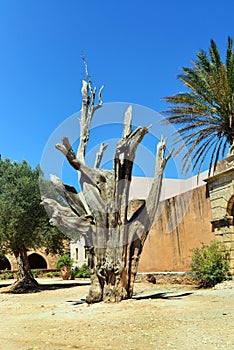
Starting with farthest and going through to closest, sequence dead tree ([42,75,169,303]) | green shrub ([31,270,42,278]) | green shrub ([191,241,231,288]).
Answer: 1. green shrub ([31,270,42,278])
2. green shrub ([191,241,231,288])
3. dead tree ([42,75,169,303])

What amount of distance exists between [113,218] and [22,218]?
293 inches

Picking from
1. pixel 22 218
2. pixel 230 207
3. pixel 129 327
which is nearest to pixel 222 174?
pixel 230 207

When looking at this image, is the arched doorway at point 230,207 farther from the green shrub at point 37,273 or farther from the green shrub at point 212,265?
the green shrub at point 37,273

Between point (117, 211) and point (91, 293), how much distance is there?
2107 mm

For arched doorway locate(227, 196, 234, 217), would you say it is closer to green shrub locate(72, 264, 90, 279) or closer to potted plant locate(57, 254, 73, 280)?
green shrub locate(72, 264, 90, 279)

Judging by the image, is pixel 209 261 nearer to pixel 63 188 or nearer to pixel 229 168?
pixel 229 168

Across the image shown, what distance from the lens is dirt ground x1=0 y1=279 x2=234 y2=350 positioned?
183 inches

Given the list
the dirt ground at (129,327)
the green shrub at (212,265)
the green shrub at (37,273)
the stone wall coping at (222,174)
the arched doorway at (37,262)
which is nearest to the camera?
the dirt ground at (129,327)

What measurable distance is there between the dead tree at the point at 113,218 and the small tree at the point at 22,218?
5.82 m

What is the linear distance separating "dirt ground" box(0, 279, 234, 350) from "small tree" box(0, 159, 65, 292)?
7.02 m

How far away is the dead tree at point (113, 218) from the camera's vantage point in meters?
8.77

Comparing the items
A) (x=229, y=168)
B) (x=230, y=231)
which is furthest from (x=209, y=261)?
(x=229, y=168)

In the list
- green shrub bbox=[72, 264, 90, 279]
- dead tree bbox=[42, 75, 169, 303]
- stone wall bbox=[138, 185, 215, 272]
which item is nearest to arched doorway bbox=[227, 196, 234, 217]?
stone wall bbox=[138, 185, 215, 272]

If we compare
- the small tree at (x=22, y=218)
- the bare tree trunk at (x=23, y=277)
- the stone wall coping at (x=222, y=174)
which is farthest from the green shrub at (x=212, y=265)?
the bare tree trunk at (x=23, y=277)
